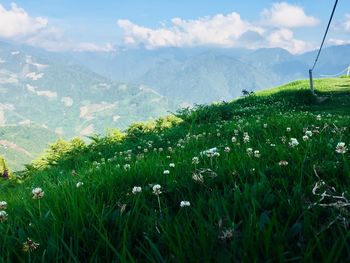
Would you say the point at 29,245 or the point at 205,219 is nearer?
the point at 29,245

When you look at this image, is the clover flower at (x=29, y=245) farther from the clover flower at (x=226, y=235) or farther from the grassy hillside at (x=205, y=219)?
the clover flower at (x=226, y=235)

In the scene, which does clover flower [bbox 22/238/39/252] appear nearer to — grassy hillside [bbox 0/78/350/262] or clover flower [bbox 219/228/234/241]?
grassy hillside [bbox 0/78/350/262]

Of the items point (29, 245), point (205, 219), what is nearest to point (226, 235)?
point (205, 219)

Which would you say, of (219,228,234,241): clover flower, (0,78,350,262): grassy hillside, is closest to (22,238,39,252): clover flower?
(0,78,350,262): grassy hillside

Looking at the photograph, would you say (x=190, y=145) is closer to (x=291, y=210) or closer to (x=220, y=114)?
(x=291, y=210)

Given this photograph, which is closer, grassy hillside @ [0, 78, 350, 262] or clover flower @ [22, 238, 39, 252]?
grassy hillside @ [0, 78, 350, 262]

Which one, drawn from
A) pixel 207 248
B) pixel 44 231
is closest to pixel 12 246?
pixel 44 231

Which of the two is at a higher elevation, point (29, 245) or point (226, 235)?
point (226, 235)

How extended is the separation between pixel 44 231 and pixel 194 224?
943 mm

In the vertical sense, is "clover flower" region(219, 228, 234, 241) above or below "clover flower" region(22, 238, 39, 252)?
above

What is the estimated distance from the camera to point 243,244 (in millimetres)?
1785

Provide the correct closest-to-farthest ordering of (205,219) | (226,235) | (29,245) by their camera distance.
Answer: (226,235), (29,245), (205,219)

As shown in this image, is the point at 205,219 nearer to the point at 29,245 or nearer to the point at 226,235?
the point at 226,235

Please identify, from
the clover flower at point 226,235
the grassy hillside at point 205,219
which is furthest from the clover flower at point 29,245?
the clover flower at point 226,235
